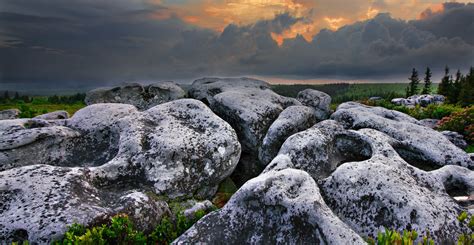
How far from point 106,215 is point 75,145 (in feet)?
22.1

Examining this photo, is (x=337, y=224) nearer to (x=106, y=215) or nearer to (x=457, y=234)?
(x=457, y=234)

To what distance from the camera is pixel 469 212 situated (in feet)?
36.2

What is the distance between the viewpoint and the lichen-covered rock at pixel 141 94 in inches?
973

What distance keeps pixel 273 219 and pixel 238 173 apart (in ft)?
30.3

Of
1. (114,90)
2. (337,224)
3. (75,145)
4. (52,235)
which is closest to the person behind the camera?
(337,224)

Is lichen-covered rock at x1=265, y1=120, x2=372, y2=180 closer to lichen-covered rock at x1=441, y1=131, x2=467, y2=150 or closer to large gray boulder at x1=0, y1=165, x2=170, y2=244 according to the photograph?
large gray boulder at x1=0, y1=165, x2=170, y2=244

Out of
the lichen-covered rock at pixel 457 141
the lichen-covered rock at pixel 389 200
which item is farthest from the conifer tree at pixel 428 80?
the lichen-covered rock at pixel 389 200

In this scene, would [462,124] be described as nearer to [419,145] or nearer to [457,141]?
[457,141]

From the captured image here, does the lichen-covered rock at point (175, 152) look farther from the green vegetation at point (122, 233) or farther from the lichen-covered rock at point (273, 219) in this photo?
the lichen-covered rock at point (273, 219)

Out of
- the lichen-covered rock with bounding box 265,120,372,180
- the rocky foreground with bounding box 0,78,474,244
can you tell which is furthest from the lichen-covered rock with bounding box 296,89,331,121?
the lichen-covered rock with bounding box 265,120,372,180

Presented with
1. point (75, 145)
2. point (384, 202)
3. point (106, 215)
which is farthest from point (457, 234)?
point (75, 145)

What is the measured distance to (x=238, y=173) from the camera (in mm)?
18500

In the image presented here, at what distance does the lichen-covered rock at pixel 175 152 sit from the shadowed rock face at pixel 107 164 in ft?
0.13

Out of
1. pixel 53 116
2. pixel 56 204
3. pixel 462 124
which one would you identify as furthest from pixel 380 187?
pixel 462 124
